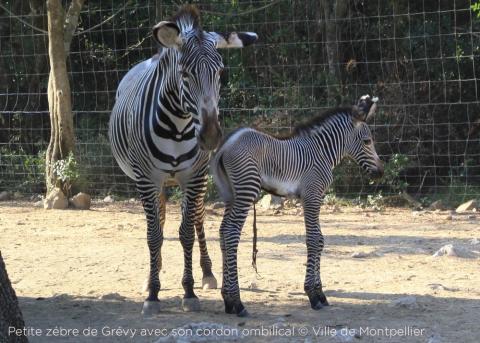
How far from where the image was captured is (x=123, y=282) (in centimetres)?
730

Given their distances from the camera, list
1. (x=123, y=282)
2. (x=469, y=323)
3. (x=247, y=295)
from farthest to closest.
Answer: (x=123, y=282) < (x=247, y=295) < (x=469, y=323)

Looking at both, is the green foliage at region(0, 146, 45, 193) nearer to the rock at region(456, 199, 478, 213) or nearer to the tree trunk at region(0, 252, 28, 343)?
the rock at region(456, 199, 478, 213)

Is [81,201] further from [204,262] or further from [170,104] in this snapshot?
[170,104]

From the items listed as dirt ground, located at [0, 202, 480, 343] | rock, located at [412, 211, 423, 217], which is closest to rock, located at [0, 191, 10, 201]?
dirt ground, located at [0, 202, 480, 343]

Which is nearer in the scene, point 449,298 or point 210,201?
point 449,298

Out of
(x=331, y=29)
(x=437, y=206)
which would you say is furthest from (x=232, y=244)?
(x=331, y=29)

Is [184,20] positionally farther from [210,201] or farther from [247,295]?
[210,201]

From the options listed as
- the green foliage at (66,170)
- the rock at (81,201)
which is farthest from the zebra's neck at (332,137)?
the green foliage at (66,170)

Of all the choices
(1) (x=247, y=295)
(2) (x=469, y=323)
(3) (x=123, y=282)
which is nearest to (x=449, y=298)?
(2) (x=469, y=323)

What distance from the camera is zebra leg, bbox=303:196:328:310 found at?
6.14 metres

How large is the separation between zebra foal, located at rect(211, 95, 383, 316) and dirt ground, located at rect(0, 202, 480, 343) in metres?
0.36

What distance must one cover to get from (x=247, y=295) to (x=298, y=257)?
1606 mm

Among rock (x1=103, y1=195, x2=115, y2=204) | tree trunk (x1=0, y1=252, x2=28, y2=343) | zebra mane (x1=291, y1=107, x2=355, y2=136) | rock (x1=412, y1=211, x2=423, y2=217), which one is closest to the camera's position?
tree trunk (x1=0, y1=252, x2=28, y2=343)

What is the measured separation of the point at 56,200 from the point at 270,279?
555 centimetres
